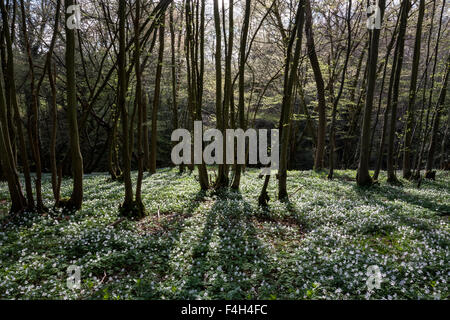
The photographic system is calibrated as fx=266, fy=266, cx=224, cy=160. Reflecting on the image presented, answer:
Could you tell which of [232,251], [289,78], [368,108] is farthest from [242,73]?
[232,251]

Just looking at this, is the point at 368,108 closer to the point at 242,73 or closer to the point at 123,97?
the point at 242,73

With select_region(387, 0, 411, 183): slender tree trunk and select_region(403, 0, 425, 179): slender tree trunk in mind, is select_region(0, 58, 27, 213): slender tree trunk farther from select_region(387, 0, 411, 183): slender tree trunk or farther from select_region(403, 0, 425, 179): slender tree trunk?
select_region(403, 0, 425, 179): slender tree trunk

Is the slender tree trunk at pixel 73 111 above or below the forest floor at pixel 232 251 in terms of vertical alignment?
above

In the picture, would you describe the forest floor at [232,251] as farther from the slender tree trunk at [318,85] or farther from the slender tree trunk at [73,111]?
the slender tree trunk at [318,85]

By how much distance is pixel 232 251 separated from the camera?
5.50 m

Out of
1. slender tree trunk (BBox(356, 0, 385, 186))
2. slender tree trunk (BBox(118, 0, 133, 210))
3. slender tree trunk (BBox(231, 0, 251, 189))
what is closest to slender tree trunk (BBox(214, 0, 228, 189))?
slender tree trunk (BBox(231, 0, 251, 189))

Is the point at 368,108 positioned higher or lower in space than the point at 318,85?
lower

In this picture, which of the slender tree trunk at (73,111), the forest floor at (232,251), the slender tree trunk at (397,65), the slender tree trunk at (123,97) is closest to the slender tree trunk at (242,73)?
the forest floor at (232,251)

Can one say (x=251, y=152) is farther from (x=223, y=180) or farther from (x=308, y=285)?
(x=308, y=285)

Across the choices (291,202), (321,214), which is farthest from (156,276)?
(291,202)

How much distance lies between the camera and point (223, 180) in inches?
443

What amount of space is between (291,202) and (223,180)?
125 inches

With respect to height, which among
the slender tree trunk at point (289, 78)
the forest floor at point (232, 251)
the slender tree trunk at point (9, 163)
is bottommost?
the forest floor at point (232, 251)

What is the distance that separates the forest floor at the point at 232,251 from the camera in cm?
405
